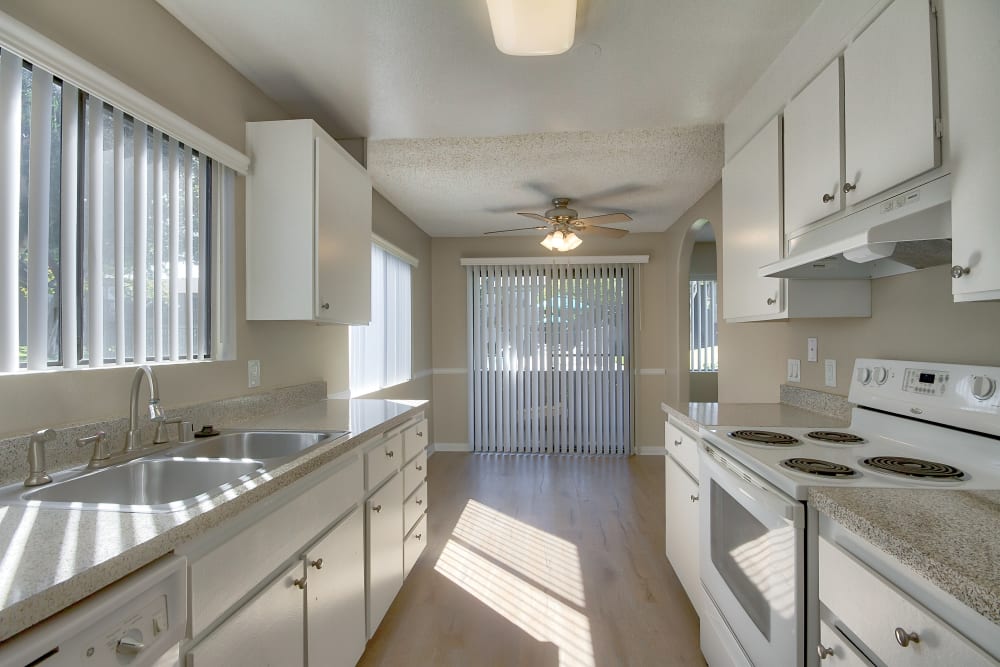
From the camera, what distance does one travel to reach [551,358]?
5422 millimetres

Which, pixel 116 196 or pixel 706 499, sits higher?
pixel 116 196


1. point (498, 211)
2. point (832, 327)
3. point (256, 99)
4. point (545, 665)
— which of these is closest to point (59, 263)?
point (256, 99)

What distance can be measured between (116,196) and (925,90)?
226 cm

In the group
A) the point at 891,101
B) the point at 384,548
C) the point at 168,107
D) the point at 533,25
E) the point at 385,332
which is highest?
the point at 533,25

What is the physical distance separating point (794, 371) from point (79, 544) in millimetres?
2695

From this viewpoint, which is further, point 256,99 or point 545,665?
→ point 256,99

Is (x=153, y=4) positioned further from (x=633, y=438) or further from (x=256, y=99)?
(x=633, y=438)

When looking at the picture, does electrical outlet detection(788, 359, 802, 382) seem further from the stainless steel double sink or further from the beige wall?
the beige wall

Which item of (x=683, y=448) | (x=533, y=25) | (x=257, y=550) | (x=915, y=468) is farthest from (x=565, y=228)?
(x=257, y=550)

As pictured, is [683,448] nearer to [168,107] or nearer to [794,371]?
[794,371]

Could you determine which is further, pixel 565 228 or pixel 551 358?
pixel 551 358

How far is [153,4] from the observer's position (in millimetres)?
1652

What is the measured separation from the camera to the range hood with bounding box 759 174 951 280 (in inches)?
46.1

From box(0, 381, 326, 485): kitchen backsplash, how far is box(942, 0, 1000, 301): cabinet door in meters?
2.16
